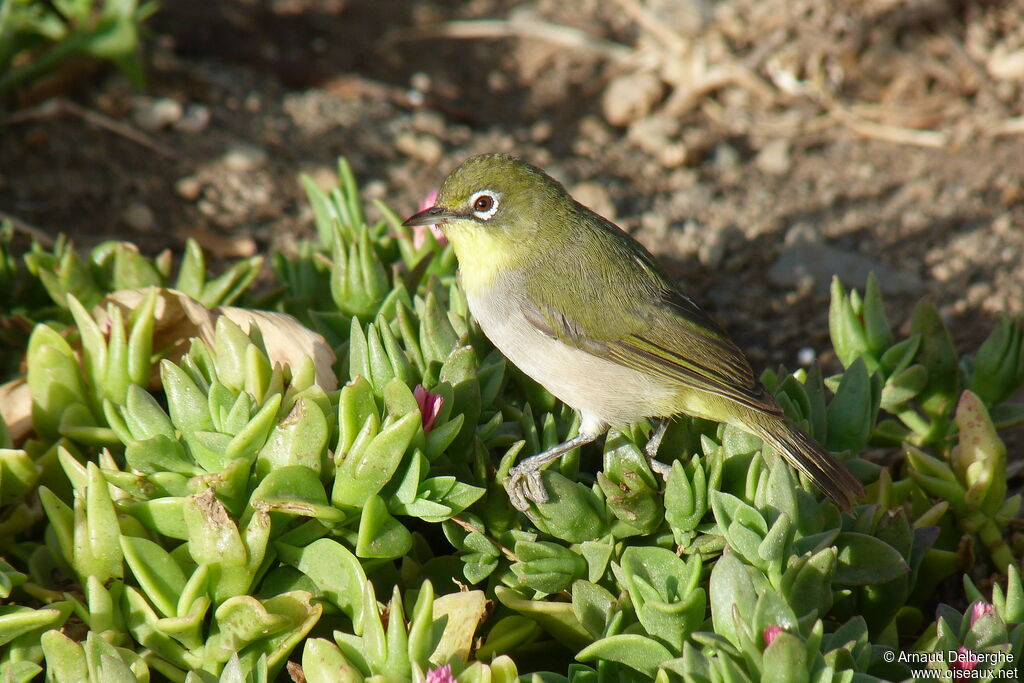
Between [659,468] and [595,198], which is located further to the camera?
[595,198]

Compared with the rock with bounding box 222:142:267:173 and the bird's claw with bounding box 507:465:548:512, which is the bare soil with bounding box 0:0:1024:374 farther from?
the bird's claw with bounding box 507:465:548:512

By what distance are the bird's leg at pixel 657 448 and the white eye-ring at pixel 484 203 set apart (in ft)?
3.33

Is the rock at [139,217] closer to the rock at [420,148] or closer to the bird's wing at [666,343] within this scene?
the rock at [420,148]

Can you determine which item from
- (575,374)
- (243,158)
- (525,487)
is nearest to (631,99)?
(243,158)

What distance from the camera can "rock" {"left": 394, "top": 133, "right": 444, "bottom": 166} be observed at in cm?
598

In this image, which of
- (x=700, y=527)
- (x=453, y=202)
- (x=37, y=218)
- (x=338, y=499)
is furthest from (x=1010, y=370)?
(x=37, y=218)

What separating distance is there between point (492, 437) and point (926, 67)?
4.57m

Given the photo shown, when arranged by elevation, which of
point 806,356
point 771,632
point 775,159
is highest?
point 771,632

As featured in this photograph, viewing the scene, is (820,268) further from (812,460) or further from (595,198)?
(812,460)

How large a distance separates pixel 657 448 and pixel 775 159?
3295mm

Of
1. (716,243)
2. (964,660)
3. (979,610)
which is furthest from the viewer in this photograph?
(716,243)

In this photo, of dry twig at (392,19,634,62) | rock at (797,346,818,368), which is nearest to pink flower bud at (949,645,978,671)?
rock at (797,346,818,368)

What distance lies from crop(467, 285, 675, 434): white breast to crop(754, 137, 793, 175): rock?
9.83ft

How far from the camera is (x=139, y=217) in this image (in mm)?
5215
